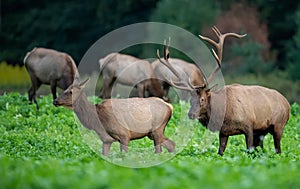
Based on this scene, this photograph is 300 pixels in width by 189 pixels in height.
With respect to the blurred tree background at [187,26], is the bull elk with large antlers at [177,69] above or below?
above

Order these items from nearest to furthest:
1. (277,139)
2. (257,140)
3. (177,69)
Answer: (277,139), (257,140), (177,69)

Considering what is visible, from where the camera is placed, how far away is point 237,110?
534 inches

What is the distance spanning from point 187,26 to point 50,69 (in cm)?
1720

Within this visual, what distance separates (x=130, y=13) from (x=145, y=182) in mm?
35059

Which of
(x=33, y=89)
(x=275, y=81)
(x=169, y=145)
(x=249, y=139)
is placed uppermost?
(x=249, y=139)

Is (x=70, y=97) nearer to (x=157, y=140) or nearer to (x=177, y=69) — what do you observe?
(x=157, y=140)

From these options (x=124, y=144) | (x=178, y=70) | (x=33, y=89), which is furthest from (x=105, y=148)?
(x=178, y=70)

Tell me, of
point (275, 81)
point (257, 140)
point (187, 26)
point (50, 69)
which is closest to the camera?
point (257, 140)

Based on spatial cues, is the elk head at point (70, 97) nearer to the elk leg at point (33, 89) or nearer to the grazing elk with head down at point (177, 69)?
the elk leg at point (33, 89)

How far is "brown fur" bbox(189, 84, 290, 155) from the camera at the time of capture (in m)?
13.5

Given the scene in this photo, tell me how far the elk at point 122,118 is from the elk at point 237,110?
61cm

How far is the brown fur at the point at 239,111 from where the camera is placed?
13.5m

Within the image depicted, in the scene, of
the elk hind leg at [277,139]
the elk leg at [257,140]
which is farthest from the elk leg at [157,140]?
the elk hind leg at [277,139]

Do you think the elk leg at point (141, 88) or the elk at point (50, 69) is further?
the elk leg at point (141, 88)
